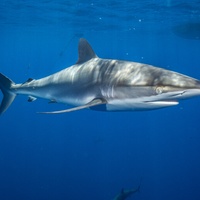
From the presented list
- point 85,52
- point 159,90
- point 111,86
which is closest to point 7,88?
point 85,52

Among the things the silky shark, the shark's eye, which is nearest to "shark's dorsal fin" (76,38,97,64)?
the silky shark

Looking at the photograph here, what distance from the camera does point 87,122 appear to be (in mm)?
43875

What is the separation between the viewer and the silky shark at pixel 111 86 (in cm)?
363

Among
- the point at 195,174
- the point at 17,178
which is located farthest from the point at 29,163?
the point at 195,174

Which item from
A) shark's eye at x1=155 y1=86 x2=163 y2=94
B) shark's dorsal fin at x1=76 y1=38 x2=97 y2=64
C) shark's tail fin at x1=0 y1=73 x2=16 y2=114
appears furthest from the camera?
shark's tail fin at x1=0 y1=73 x2=16 y2=114

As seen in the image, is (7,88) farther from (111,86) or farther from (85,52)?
(111,86)

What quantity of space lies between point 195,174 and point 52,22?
23.1 m

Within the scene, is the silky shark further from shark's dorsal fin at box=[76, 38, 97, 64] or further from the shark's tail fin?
the shark's tail fin

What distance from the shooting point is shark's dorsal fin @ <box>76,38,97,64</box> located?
19.9 feet

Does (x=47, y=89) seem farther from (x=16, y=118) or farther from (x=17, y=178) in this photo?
(x=16, y=118)

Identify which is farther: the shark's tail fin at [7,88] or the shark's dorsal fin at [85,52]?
the shark's tail fin at [7,88]

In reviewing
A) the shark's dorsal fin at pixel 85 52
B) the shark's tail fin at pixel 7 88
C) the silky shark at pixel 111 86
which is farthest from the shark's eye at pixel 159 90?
the shark's tail fin at pixel 7 88

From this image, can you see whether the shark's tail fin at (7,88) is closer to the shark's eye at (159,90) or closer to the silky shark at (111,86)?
the silky shark at (111,86)

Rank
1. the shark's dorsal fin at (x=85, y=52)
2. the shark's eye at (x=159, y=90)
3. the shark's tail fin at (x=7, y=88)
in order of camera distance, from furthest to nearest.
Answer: the shark's tail fin at (x=7, y=88) < the shark's dorsal fin at (x=85, y=52) < the shark's eye at (x=159, y=90)
